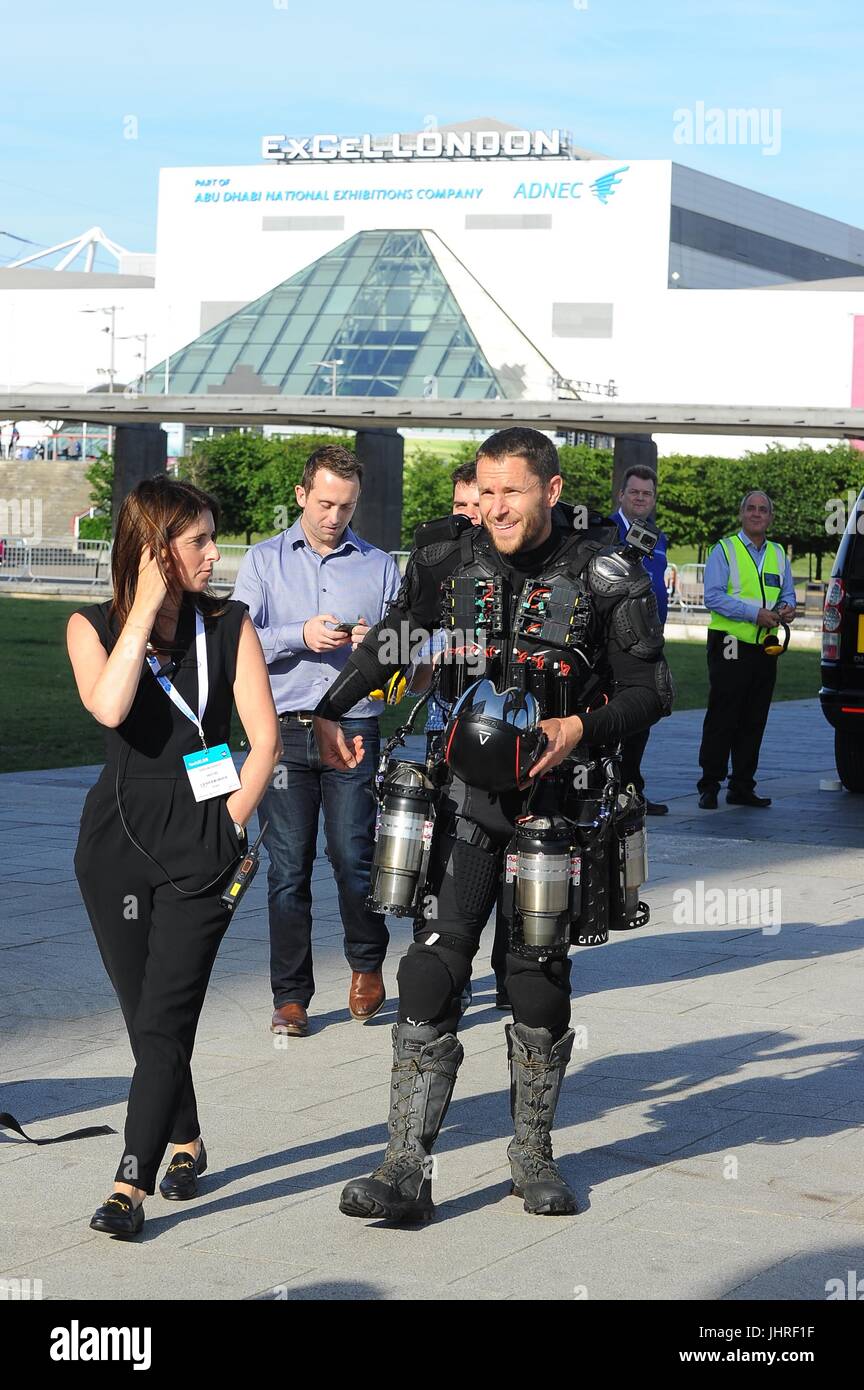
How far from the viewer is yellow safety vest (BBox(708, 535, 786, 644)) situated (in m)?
12.1

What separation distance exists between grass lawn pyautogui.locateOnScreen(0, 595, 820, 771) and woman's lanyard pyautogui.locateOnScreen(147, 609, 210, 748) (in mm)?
9048

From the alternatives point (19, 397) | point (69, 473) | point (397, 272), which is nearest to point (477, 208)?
point (397, 272)

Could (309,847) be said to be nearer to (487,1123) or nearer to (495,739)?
(487,1123)

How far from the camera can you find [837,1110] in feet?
18.2

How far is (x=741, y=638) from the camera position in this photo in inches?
475

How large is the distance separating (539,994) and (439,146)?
343 ft

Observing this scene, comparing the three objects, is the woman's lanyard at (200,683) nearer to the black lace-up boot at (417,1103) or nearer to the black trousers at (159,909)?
the black trousers at (159,909)

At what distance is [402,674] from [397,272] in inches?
3633

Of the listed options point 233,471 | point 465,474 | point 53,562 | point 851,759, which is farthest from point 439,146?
point 465,474

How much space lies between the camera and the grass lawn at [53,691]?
14.5m

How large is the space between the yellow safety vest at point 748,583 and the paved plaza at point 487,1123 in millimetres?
3197

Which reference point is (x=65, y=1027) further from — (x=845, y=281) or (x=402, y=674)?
(x=845, y=281)

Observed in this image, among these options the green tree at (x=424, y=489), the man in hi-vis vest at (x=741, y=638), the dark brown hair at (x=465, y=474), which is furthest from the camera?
the green tree at (x=424, y=489)

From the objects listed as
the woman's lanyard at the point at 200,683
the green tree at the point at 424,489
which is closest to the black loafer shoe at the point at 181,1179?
the woman's lanyard at the point at 200,683
